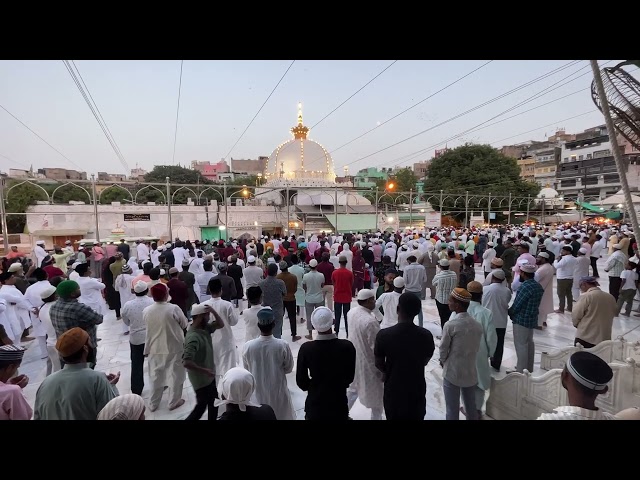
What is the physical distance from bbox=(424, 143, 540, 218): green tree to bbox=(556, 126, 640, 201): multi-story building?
11997mm

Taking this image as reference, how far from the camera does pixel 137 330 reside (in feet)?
14.2

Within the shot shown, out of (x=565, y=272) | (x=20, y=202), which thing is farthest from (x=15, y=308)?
(x=20, y=202)

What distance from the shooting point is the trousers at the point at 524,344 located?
456cm

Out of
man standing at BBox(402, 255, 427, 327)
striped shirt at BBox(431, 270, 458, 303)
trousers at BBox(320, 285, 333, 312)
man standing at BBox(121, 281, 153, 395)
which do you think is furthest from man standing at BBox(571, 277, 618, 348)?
man standing at BBox(121, 281, 153, 395)

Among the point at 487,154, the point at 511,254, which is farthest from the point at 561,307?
the point at 487,154

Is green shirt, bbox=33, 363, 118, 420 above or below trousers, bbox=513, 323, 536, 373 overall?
above

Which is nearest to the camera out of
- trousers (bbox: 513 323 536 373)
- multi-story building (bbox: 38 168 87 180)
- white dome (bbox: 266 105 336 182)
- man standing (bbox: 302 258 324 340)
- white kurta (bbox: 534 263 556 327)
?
trousers (bbox: 513 323 536 373)

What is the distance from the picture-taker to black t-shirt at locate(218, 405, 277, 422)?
1934 mm

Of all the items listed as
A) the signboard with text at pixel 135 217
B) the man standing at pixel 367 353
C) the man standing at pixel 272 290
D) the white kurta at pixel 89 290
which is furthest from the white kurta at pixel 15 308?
the signboard with text at pixel 135 217

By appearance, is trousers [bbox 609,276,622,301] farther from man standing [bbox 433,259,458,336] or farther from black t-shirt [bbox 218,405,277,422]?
black t-shirt [bbox 218,405,277,422]

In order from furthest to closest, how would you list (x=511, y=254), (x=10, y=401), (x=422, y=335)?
(x=511, y=254), (x=422, y=335), (x=10, y=401)
